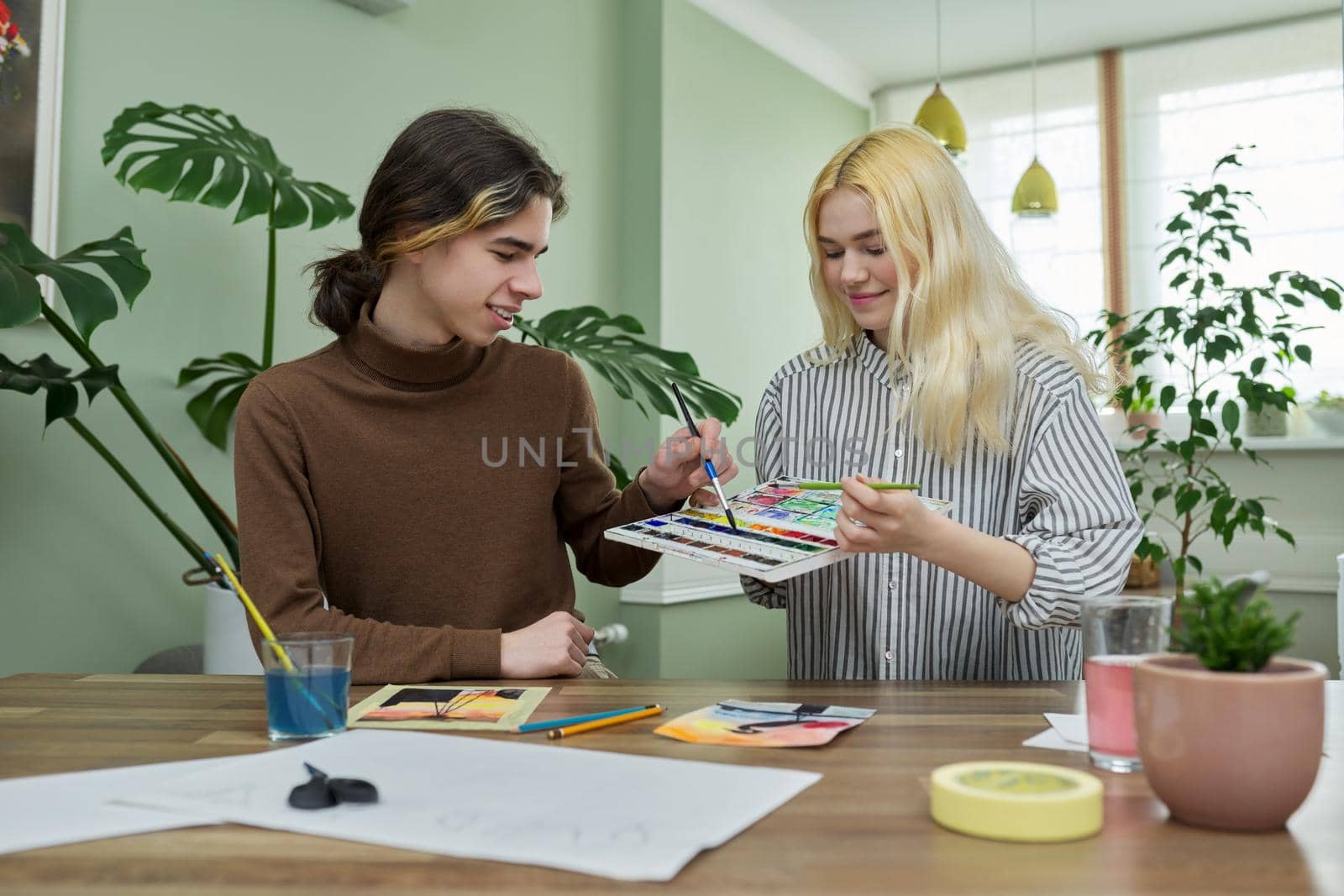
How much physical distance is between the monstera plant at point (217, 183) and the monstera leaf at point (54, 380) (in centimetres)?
35

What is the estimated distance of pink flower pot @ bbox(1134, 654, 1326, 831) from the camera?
0.71 meters

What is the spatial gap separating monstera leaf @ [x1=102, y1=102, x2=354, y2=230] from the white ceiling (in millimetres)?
2260

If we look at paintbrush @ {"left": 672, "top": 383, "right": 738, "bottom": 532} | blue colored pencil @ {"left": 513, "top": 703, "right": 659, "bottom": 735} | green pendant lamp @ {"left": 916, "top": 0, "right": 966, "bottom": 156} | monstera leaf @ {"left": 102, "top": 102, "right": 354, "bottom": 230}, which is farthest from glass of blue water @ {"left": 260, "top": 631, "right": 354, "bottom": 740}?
green pendant lamp @ {"left": 916, "top": 0, "right": 966, "bottom": 156}

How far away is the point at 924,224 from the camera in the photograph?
5.12ft

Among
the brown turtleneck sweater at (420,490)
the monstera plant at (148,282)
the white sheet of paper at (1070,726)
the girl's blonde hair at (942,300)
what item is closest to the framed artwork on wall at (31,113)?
the monstera plant at (148,282)

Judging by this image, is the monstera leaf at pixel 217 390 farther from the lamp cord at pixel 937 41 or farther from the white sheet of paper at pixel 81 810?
the lamp cord at pixel 937 41

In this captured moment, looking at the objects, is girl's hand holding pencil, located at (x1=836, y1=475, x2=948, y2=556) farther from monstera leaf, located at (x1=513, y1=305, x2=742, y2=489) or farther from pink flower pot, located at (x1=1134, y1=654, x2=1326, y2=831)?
monstera leaf, located at (x1=513, y1=305, x2=742, y2=489)

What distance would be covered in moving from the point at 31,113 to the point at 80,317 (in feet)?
2.52

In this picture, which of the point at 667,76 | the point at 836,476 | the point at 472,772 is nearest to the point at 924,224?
the point at 836,476

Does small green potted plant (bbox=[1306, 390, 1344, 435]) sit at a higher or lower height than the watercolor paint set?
higher

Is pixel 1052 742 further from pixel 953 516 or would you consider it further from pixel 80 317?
pixel 80 317

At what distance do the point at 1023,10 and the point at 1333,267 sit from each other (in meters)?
1.59

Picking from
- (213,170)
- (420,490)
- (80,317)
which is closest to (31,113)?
(213,170)

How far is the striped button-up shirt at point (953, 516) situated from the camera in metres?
1.40
